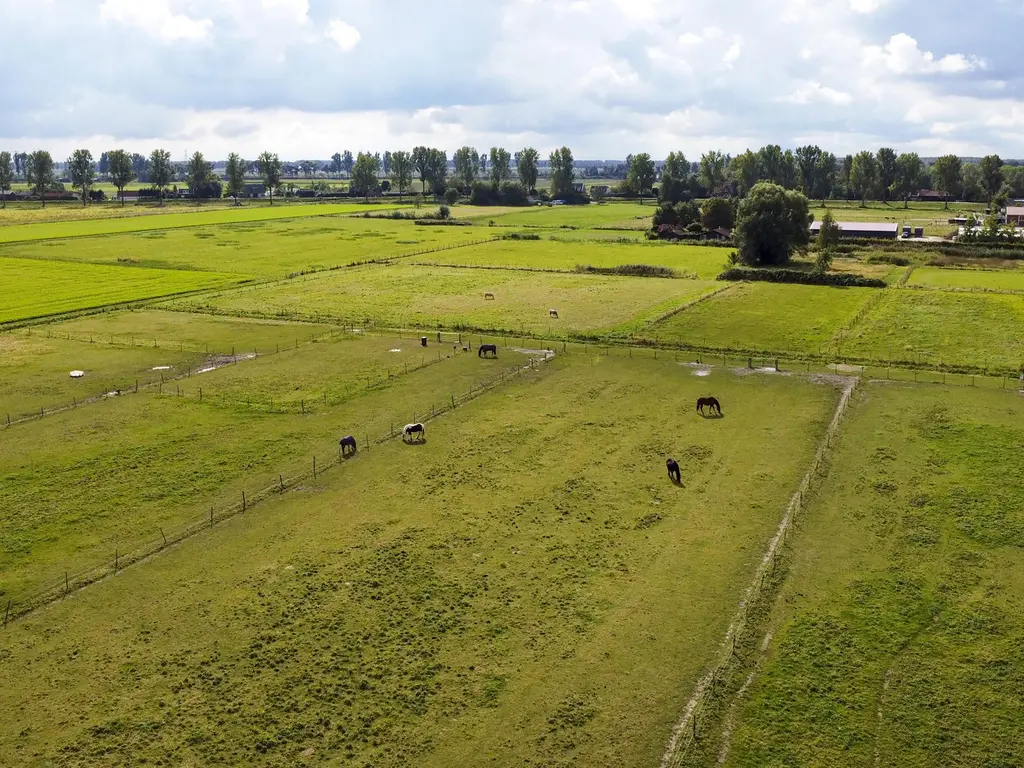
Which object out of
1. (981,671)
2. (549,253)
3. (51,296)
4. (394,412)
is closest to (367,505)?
(394,412)

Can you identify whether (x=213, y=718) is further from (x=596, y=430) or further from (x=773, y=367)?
(x=773, y=367)

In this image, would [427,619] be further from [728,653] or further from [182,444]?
[182,444]

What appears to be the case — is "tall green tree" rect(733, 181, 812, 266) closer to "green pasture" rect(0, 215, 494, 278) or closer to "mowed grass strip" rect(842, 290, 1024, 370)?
"mowed grass strip" rect(842, 290, 1024, 370)

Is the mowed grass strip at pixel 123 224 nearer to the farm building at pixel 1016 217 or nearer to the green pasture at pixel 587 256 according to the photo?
the green pasture at pixel 587 256

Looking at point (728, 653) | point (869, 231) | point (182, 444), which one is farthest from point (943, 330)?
point (869, 231)

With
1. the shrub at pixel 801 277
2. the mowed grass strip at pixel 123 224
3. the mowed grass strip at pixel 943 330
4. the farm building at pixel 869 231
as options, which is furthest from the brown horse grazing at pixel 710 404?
the mowed grass strip at pixel 123 224

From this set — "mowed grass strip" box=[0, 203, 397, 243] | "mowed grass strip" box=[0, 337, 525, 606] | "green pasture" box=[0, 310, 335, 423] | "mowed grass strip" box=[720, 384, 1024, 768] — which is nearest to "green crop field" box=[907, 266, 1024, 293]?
"mowed grass strip" box=[720, 384, 1024, 768]
